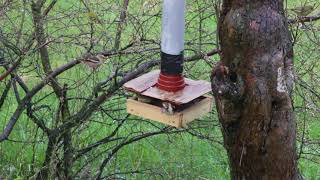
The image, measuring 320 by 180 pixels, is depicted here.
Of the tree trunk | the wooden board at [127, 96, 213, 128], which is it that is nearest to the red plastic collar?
the wooden board at [127, 96, 213, 128]

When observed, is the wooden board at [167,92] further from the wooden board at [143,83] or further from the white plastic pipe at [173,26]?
the white plastic pipe at [173,26]

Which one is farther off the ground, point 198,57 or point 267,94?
point 198,57

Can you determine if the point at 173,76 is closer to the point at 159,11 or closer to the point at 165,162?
the point at 159,11

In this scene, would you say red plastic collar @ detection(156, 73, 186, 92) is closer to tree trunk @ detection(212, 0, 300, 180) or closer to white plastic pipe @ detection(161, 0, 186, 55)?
white plastic pipe @ detection(161, 0, 186, 55)

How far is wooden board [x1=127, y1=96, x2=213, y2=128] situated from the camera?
9.91ft

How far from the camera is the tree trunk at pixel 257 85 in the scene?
2521 mm

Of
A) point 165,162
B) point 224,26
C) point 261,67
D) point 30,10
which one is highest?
point 30,10

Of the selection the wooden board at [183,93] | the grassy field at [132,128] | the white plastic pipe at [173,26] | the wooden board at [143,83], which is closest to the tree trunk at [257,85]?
the white plastic pipe at [173,26]

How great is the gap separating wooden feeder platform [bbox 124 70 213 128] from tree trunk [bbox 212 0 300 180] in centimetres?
36

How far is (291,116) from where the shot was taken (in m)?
2.64

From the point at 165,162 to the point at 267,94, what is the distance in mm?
2386

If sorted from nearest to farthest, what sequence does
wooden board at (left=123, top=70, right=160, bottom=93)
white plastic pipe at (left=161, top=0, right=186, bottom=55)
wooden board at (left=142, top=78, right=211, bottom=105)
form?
white plastic pipe at (left=161, top=0, right=186, bottom=55) → wooden board at (left=142, top=78, right=211, bottom=105) → wooden board at (left=123, top=70, right=160, bottom=93)

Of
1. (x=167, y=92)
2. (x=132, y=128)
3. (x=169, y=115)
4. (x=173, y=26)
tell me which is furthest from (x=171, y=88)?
(x=132, y=128)

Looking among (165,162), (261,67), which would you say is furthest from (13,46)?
(261,67)
